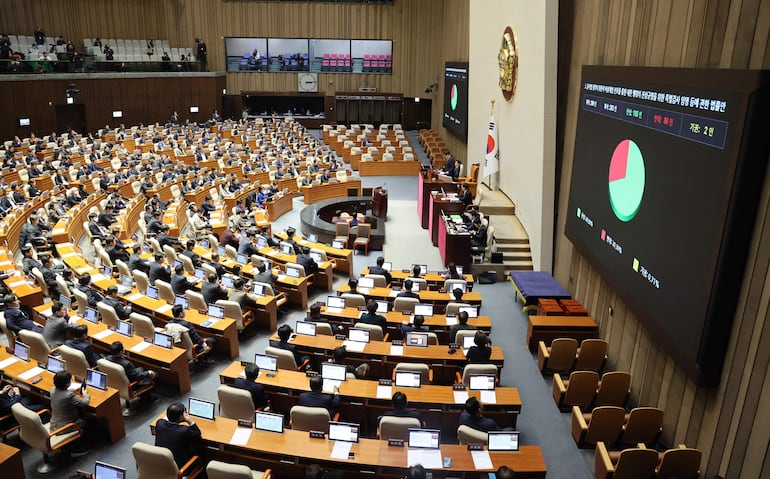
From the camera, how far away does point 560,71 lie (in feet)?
37.7

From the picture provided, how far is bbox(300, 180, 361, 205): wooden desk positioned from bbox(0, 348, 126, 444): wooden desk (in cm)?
1320

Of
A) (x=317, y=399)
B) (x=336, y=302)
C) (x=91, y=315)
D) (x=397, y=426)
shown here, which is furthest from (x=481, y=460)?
(x=91, y=315)

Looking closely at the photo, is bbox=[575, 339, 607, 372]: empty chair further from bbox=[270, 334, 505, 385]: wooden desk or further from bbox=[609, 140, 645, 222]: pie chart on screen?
bbox=[609, 140, 645, 222]: pie chart on screen

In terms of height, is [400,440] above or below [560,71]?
below

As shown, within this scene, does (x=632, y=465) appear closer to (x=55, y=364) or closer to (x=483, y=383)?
(x=483, y=383)

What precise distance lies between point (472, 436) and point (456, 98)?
2070 cm

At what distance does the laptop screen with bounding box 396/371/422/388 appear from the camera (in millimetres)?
7180

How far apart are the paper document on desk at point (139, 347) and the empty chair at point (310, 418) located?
9.61 ft

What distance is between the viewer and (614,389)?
752cm

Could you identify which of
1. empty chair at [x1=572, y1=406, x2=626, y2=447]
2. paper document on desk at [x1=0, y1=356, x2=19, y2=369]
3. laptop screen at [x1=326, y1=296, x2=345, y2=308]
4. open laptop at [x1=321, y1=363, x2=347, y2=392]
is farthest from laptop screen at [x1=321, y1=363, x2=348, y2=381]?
paper document on desk at [x1=0, y1=356, x2=19, y2=369]

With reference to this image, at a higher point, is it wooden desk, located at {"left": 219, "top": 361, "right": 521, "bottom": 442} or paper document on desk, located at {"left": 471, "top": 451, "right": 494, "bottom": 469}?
paper document on desk, located at {"left": 471, "top": 451, "right": 494, "bottom": 469}

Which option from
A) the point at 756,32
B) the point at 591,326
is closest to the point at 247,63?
the point at 591,326

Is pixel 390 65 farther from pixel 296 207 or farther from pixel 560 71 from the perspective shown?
pixel 560 71

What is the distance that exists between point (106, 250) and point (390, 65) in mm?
27050
